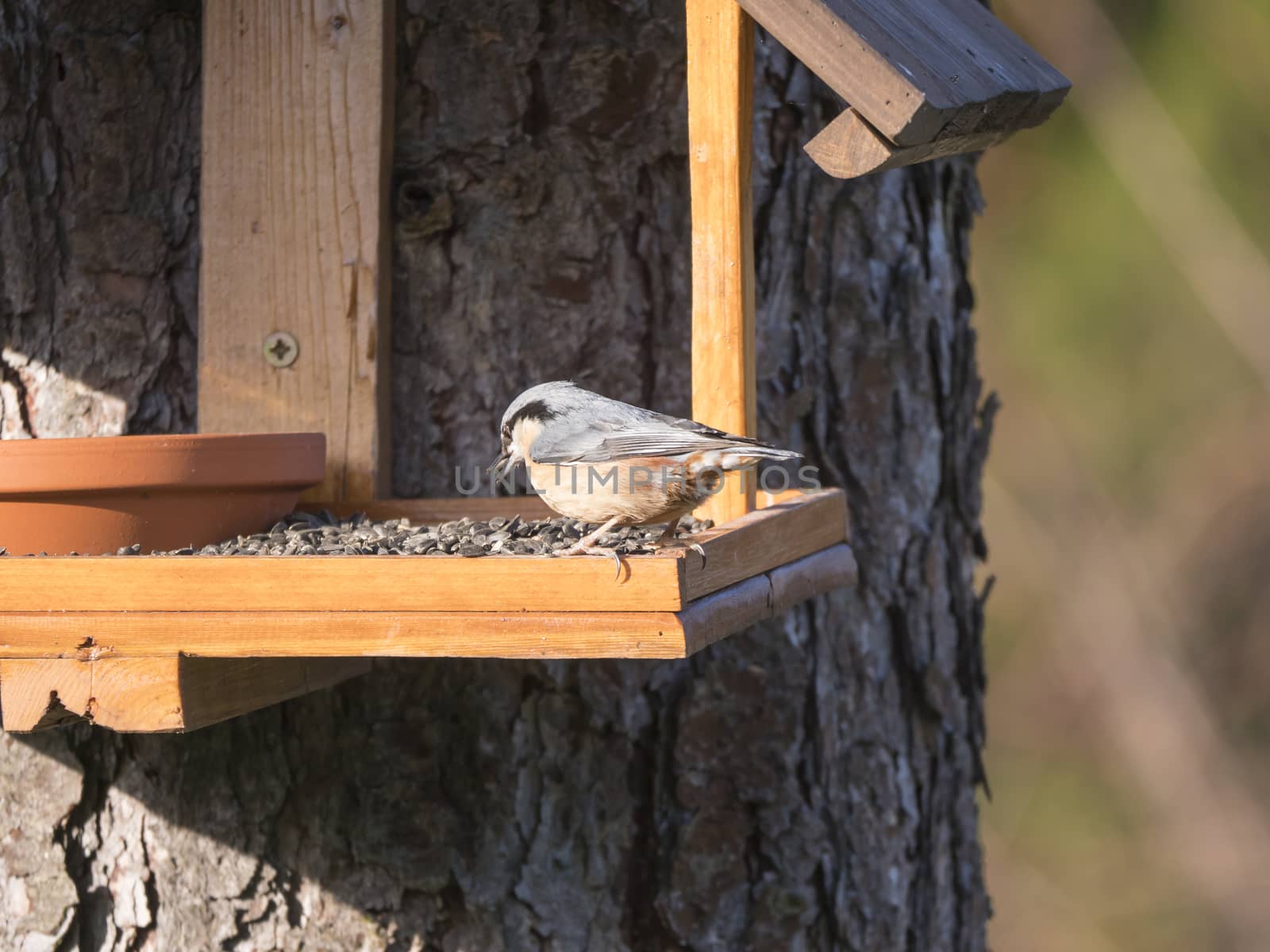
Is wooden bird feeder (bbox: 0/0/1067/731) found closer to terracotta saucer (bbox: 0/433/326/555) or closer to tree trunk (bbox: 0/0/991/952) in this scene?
tree trunk (bbox: 0/0/991/952)

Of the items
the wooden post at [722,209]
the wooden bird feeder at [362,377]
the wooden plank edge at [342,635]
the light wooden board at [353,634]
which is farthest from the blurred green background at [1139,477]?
the wooden plank edge at [342,635]

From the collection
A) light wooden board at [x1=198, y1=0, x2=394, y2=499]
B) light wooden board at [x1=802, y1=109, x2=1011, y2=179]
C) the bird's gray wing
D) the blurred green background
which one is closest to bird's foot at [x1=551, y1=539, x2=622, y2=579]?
the bird's gray wing

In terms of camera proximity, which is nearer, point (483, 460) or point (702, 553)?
point (702, 553)

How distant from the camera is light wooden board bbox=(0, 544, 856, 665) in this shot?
1.42m

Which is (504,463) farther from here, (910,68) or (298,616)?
(910,68)

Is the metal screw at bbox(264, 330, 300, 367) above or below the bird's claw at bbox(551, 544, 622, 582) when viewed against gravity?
above

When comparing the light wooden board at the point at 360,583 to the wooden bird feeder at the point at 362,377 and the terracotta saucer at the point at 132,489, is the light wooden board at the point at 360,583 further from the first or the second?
the terracotta saucer at the point at 132,489

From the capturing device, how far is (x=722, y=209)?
197 cm

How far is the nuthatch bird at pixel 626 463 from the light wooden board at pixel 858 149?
0.38 metres

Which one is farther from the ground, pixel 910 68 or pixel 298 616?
pixel 910 68

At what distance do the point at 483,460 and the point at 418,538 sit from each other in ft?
1.86

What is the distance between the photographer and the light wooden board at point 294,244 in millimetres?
2281

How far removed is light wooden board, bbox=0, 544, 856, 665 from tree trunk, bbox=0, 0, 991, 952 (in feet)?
2.43

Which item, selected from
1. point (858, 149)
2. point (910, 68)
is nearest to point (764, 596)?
point (858, 149)
